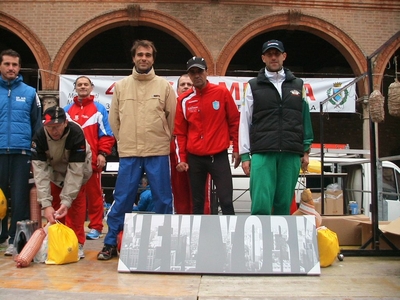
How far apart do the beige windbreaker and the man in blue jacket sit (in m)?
1.10

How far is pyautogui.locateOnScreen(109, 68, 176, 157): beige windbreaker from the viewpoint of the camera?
434 cm

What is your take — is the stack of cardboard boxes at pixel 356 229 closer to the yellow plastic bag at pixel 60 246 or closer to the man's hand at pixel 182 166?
the man's hand at pixel 182 166

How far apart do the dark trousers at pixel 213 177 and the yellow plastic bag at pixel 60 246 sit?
47.0 inches

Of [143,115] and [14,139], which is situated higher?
[143,115]

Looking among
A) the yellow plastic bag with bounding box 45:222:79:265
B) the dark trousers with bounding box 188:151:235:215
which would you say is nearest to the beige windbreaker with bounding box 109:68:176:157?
the dark trousers with bounding box 188:151:235:215

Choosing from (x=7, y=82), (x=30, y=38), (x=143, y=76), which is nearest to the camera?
(x=143, y=76)

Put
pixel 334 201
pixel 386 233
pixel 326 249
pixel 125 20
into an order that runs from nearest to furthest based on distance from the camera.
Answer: pixel 326 249
pixel 386 233
pixel 334 201
pixel 125 20

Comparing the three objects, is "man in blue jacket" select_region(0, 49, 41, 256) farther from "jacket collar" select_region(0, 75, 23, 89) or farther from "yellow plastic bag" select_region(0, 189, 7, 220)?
Result: "yellow plastic bag" select_region(0, 189, 7, 220)

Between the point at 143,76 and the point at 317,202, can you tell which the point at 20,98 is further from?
the point at 317,202

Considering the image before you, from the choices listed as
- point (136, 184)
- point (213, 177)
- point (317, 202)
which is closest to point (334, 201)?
point (317, 202)

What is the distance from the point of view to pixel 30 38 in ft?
39.9

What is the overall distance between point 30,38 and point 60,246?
9.51 meters

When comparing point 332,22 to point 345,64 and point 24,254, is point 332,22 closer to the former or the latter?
point 345,64

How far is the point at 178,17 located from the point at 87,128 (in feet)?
24.6
